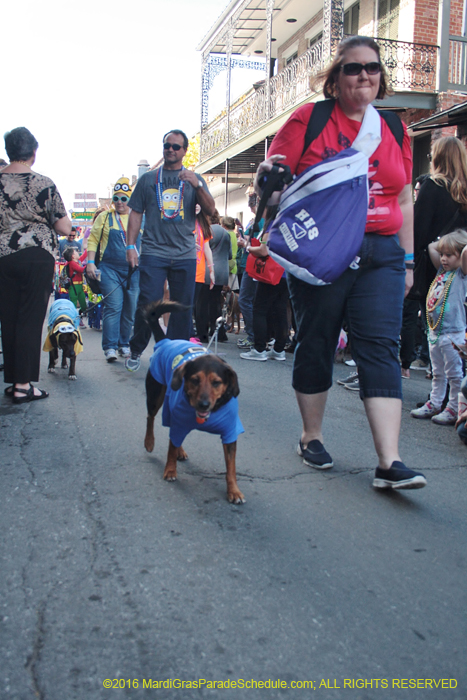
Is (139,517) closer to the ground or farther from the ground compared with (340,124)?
closer to the ground

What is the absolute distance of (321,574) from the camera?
93.6 inches

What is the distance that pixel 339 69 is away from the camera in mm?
3242

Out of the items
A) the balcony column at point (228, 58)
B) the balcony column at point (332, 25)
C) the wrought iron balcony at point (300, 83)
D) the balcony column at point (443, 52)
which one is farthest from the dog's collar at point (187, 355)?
the balcony column at point (228, 58)

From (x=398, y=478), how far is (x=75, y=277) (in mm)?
9962

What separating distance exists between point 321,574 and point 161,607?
650 mm

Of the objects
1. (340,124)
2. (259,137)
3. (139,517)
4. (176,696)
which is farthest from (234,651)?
(259,137)

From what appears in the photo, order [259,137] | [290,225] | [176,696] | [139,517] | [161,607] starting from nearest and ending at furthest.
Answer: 1. [176,696]
2. [161,607]
3. [139,517]
4. [290,225]
5. [259,137]

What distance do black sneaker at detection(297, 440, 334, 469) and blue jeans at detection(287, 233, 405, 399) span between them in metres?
0.54

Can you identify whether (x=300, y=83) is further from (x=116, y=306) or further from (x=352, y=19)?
(x=116, y=306)

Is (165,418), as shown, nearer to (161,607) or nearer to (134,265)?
(161,607)

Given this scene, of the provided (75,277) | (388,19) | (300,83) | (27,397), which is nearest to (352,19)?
(388,19)

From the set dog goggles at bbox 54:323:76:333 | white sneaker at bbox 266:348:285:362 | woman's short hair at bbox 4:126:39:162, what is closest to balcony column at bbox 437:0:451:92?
white sneaker at bbox 266:348:285:362

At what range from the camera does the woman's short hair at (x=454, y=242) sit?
4.87m

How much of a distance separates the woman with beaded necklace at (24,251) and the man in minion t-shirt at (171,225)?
2.63 feet
